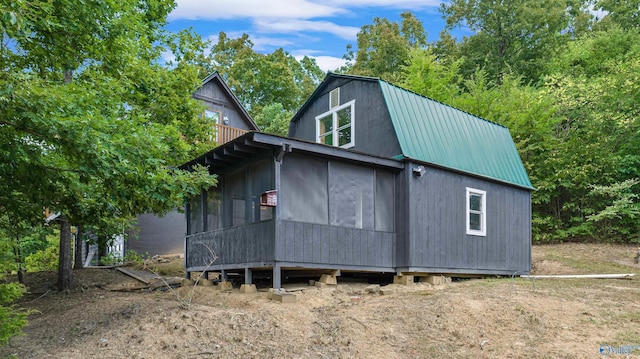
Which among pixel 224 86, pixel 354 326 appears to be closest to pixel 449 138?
pixel 354 326

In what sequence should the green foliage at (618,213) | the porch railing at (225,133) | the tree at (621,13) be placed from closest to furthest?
the green foliage at (618,213) < the porch railing at (225,133) < the tree at (621,13)

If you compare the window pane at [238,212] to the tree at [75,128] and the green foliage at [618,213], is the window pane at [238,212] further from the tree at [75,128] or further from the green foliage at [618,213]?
the green foliage at [618,213]

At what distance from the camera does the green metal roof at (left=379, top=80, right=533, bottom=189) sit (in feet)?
34.8

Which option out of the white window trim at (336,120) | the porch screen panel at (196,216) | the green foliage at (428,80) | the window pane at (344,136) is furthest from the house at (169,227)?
the green foliage at (428,80)

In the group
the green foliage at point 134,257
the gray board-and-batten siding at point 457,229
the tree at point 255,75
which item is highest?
the tree at point 255,75

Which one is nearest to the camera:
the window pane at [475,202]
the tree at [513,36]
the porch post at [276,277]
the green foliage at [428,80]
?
the porch post at [276,277]

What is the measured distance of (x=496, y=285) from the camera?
9.82m

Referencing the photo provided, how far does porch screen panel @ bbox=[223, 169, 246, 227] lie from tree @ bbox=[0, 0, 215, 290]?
1.26 m

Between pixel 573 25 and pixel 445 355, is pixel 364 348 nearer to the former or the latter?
pixel 445 355

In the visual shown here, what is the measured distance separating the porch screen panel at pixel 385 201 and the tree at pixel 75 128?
11.6 feet

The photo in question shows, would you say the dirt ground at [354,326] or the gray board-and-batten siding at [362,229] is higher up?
the gray board-and-batten siding at [362,229]

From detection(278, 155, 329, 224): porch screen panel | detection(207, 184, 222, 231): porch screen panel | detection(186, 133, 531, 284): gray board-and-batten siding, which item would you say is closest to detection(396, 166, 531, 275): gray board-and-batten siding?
detection(186, 133, 531, 284): gray board-and-batten siding

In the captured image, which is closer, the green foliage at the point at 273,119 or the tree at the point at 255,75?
the green foliage at the point at 273,119

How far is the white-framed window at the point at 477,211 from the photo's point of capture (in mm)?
11422
